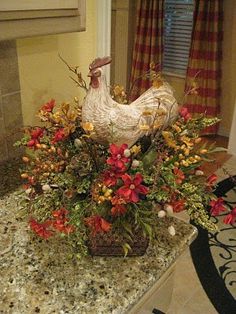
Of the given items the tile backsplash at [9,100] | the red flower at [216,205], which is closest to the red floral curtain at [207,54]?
the tile backsplash at [9,100]

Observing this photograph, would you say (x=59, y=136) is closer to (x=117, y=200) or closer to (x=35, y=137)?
(x=35, y=137)

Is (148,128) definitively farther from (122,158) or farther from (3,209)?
(3,209)

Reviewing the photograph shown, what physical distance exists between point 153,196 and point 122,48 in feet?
12.0

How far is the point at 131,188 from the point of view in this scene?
63 centimetres

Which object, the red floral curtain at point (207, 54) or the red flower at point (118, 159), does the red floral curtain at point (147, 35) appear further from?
the red flower at point (118, 159)

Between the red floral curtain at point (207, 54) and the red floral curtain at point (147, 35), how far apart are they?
399mm

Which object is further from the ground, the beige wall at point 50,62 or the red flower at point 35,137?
the beige wall at point 50,62

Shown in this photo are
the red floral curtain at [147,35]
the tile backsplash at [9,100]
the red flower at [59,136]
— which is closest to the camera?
the red flower at [59,136]

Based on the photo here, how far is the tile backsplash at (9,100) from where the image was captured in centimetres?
104

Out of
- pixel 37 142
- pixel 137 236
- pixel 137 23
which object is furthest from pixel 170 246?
pixel 137 23

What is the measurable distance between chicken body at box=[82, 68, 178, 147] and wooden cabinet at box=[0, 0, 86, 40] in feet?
0.68

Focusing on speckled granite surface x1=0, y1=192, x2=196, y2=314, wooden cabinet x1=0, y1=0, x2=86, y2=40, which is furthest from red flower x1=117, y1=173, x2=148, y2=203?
wooden cabinet x1=0, y1=0, x2=86, y2=40

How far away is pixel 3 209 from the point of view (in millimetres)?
958

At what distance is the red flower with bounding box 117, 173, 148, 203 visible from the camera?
24.7 inches
